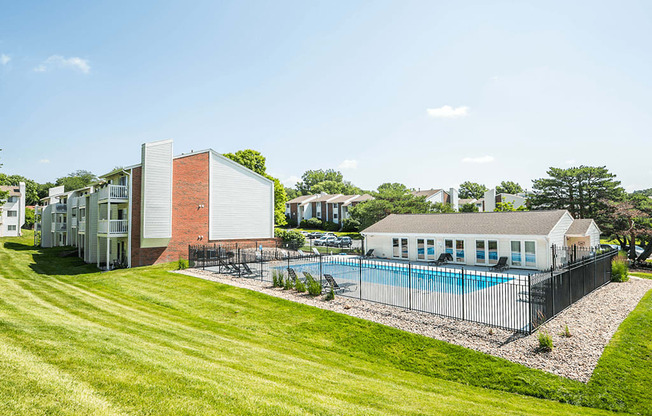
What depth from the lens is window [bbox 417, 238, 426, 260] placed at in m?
30.6

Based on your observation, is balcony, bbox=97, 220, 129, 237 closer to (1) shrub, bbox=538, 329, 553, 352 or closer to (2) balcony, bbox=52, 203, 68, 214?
(2) balcony, bbox=52, 203, 68, 214

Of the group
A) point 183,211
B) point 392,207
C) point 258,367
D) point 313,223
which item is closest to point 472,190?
point 313,223

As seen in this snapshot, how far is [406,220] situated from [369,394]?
28168 millimetres

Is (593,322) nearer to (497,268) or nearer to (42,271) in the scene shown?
(497,268)

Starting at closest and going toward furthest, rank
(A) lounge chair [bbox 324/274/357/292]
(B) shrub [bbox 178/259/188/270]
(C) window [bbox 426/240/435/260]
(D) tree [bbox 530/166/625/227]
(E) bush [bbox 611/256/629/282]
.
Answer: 1. (A) lounge chair [bbox 324/274/357/292]
2. (E) bush [bbox 611/256/629/282]
3. (B) shrub [bbox 178/259/188/270]
4. (C) window [bbox 426/240/435/260]
5. (D) tree [bbox 530/166/625/227]

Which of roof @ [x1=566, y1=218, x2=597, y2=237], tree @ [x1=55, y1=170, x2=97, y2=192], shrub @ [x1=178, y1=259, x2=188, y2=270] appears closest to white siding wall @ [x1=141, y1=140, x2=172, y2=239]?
shrub @ [x1=178, y1=259, x2=188, y2=270]

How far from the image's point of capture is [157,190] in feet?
88.8

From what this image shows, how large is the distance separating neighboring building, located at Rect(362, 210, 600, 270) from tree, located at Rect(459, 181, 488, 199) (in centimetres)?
7693

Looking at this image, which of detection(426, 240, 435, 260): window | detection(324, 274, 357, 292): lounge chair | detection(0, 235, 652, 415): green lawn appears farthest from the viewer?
detection(426, 240, 435, 260): window

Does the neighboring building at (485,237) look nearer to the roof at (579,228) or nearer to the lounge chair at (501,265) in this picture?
the roof at (579,228)

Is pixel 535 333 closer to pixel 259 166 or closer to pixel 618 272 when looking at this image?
pixel 618 272

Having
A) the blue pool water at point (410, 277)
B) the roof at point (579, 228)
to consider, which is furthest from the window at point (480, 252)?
the roof at point (579, 228)

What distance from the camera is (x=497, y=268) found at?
25.0 metres

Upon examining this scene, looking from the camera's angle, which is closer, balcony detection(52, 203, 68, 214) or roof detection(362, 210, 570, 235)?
roof detection(362, 210, 570, 235)
